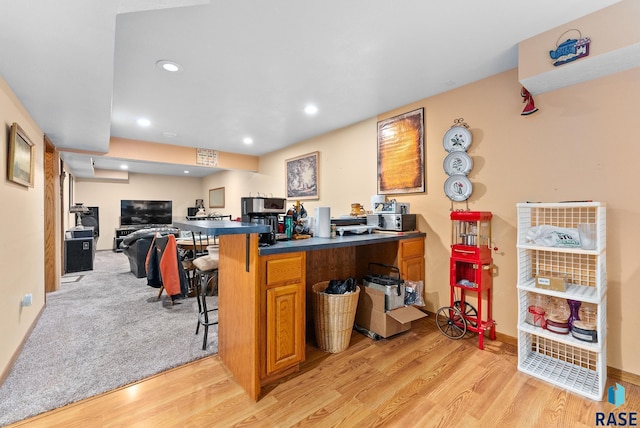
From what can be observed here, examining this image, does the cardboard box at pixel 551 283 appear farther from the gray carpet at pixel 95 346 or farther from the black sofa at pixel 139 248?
the black sofa at pixel 139 248

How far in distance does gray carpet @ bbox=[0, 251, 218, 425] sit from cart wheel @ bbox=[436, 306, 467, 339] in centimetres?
212

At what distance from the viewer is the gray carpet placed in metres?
1.78

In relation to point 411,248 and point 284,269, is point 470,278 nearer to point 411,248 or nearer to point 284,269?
point 411,248

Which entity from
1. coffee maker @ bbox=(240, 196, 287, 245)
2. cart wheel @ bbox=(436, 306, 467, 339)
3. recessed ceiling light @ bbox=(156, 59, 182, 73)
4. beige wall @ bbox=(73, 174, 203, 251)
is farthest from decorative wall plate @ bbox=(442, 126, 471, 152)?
beige wall @ bbox=(73, 174, 203, 251)

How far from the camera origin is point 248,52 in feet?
7.23

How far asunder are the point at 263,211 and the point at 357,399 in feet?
4.49

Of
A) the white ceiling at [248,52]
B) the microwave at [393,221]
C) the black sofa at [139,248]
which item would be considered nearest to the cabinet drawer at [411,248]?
the microwave at [393,221]

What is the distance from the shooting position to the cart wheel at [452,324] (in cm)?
258

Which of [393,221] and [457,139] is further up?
[457,139]

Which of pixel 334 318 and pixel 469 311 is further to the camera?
pixel 469 311

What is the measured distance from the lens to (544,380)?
1922 mm

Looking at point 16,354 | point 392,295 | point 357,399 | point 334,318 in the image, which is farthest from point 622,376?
point 16,354

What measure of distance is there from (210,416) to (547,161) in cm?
302

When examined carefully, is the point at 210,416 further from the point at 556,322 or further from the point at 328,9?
the point at 328,9
